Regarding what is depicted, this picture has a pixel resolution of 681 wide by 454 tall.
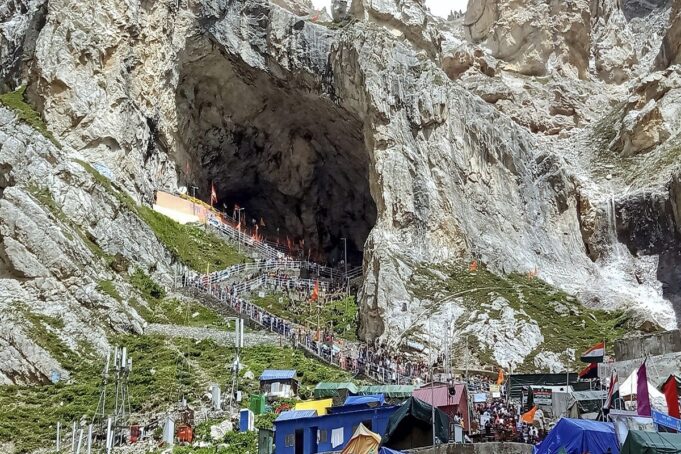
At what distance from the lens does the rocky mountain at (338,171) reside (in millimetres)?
51531

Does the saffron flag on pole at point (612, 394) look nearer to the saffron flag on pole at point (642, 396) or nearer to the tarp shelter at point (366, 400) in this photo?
the saffron flag on pole at point (642, 396)

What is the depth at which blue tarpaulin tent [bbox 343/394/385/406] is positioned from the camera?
3152 cm

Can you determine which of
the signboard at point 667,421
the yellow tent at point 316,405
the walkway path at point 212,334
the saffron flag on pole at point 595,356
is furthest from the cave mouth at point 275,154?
the signboard at point 667,421

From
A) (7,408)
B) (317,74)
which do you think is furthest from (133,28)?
(7,408)

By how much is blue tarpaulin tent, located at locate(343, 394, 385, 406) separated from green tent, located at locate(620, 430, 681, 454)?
11890 mm

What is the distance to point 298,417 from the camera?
3078 centimetres

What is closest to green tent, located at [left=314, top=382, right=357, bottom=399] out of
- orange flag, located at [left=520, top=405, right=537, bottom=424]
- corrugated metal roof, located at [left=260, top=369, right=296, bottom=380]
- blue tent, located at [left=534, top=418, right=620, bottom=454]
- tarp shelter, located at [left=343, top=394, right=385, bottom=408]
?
corrugated metal roof, located at [left=260, top=369, right=296, bottom=380]

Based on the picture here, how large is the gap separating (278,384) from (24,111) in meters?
33.5

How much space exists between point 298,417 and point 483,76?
68.1 metres

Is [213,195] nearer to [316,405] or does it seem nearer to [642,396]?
[316,405]

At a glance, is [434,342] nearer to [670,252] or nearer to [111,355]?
[111,355]

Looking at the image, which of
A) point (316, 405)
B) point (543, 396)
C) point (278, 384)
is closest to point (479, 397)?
point (543, 396)

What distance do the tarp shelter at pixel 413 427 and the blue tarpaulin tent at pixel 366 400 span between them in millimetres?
3072

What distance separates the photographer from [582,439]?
75.8 feet
